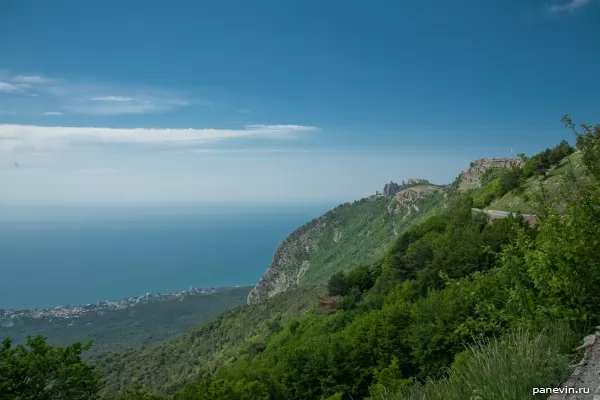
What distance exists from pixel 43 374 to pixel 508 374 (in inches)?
756

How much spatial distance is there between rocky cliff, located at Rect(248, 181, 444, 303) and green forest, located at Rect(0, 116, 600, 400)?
79780 millimetres

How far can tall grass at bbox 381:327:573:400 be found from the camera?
4293mm

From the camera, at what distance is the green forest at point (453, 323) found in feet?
17.4

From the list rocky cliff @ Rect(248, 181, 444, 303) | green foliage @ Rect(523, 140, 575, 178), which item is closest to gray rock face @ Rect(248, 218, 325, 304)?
rocky cliff @ Rect(248, 181, 444, 303)

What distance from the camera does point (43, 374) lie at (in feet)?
54.1

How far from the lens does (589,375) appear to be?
15.0ft

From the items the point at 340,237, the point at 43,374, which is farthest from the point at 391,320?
the point at 340,237

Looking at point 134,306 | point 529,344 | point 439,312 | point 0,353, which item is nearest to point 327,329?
point 439,312

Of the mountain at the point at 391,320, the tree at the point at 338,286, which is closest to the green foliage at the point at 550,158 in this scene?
the mountain at the point at 391,320

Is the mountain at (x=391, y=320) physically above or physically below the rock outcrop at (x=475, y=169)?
below

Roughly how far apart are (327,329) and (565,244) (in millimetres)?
28574

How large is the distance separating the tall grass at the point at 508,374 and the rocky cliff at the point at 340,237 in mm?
114526

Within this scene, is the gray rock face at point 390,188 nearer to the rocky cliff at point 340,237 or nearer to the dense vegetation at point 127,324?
the rocky cliff at point 340,237

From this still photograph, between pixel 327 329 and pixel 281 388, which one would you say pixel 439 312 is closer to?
pixel 281 388
